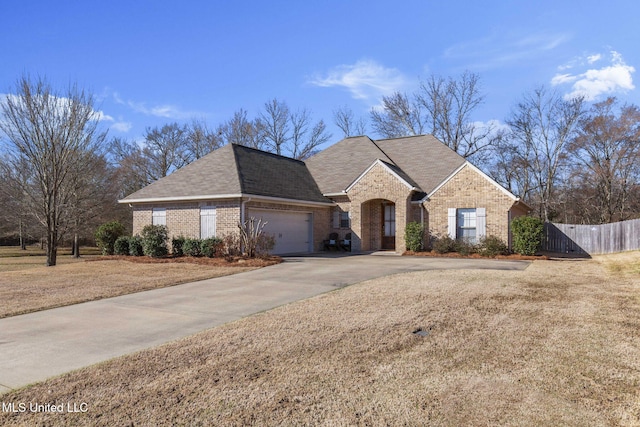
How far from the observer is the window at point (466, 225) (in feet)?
66.7

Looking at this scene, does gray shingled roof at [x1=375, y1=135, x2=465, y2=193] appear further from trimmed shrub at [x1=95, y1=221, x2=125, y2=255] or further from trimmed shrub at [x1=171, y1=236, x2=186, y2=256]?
trimmed shrub at [x1=95, y1=221, x2=125, y2=255]

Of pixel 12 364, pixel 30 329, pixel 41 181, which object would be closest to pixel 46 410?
pixel 12 364

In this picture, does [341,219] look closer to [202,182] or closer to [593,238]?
[202,182]

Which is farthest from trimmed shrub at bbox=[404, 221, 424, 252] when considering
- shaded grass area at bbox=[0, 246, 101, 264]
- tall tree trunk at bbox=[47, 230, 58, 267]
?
shaded grass area at bbox=[0, 246, 101, 264]

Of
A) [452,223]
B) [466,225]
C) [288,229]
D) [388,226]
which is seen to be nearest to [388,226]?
[388,226]

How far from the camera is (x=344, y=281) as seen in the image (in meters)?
11.4

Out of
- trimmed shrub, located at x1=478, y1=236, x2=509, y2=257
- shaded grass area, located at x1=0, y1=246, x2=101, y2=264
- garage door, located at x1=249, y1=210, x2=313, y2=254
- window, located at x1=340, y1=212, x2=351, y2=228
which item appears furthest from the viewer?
shaded grass area, located at x1=0, y1=246, x2=101, y2=264

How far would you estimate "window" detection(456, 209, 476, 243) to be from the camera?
20.3 meters

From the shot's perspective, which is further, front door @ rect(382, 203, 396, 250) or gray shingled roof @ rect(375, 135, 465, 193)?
gray shingled roof @ rect(375, 135, 465, 193)

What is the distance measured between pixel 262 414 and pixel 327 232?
20195mm

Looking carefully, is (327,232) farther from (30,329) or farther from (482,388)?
(482,388)

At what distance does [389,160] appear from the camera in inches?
1029

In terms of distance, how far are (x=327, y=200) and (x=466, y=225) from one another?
7525 millimetres

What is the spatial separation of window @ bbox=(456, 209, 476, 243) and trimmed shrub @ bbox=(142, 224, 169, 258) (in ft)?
45.6
